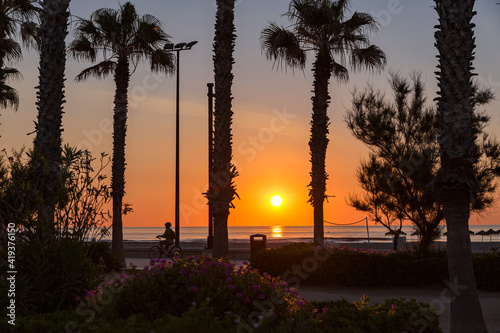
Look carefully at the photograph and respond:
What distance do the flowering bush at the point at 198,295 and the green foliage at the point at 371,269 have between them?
894 centimetres

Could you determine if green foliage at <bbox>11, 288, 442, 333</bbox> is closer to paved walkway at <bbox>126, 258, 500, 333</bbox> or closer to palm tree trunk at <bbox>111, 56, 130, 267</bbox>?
paved walkway at <bbox>126, 258, 500, 333</bbox>

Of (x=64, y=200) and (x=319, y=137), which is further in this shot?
(x=319, y=137)

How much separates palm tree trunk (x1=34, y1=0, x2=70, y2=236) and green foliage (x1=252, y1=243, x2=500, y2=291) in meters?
8.31

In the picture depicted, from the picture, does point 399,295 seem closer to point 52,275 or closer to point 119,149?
point 52,275

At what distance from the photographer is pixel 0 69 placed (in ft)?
78.9

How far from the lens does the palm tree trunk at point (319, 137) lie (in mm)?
22547

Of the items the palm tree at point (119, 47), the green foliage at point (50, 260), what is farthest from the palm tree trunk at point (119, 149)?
the green foliage at point (50, 260)

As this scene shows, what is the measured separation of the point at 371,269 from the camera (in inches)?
723

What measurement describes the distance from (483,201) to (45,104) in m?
15.2

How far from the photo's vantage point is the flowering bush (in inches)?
344

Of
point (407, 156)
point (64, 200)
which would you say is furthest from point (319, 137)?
point (64, 200)

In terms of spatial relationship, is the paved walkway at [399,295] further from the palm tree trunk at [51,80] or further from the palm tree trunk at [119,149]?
the palm tree trunk at [119,149]

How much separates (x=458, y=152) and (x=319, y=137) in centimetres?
1196

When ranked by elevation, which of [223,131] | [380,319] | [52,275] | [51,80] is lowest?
[380,319]
